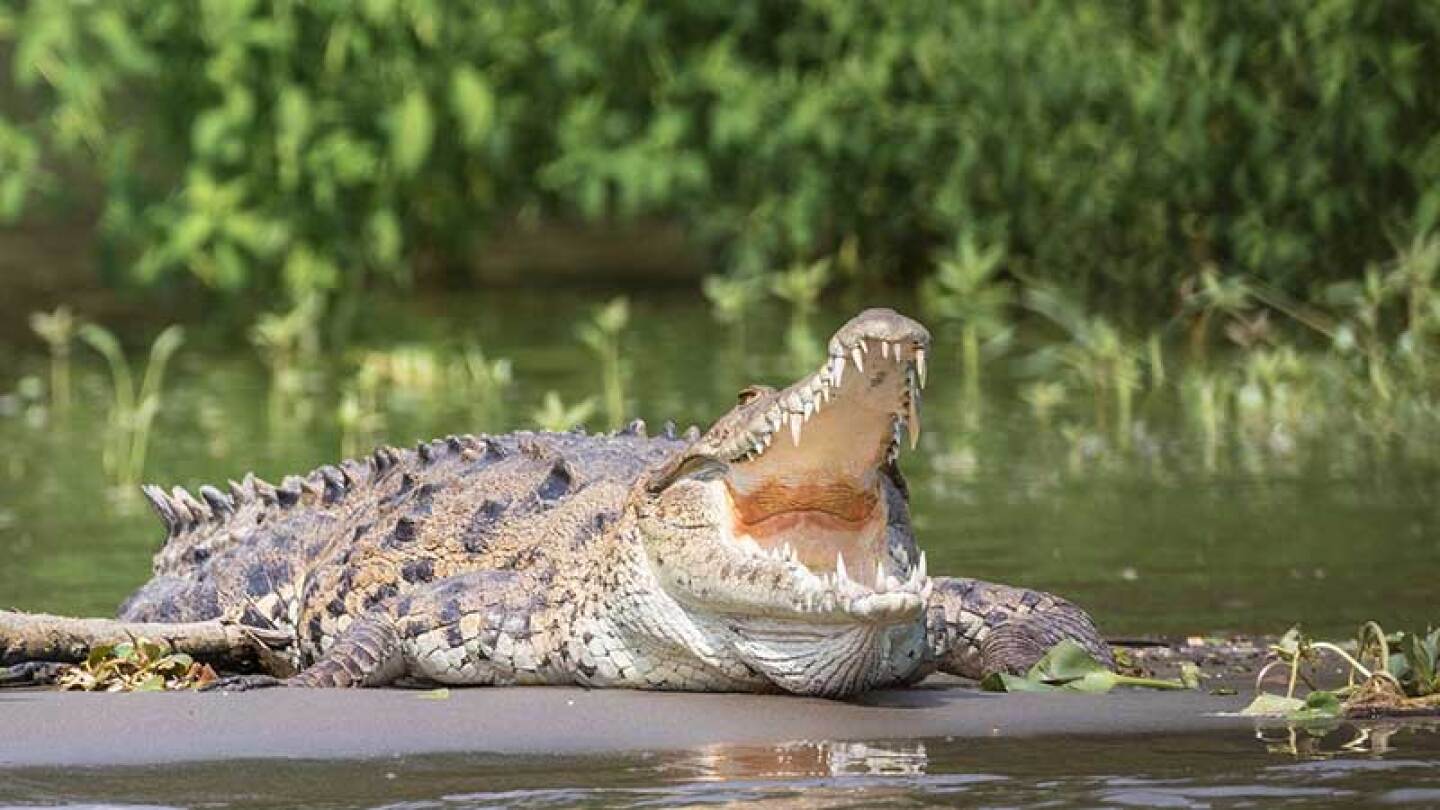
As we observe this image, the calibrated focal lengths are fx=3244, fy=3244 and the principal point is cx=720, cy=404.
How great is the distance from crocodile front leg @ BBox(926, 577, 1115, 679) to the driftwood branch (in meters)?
1.72

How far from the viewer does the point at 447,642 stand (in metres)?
7.62

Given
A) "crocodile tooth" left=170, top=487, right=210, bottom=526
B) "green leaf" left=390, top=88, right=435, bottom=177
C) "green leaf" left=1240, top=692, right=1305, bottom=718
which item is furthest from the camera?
"green leaf" left=390, top=88, right=435, bottom=177

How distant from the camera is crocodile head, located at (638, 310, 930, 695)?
265 inches

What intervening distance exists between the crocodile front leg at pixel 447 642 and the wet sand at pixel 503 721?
0.26m

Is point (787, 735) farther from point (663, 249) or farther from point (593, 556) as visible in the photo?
point (663, 249)

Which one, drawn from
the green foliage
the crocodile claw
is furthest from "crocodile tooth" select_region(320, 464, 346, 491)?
the green foliage

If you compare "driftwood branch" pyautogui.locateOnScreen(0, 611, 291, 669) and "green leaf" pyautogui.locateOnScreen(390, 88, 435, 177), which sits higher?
→ "green leaf" pyautogui.locateOnScreen(390, 88, 435, 177)

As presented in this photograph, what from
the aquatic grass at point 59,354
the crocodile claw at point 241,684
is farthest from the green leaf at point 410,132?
the crocodile claw at point 241,684

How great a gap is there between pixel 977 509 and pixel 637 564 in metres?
4.33

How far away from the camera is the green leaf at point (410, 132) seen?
1991 centimetres

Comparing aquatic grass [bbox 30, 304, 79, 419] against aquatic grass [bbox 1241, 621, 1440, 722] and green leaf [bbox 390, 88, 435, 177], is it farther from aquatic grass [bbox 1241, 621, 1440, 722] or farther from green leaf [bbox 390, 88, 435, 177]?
aquatic grass [bbox 1241, 621, 1440, 722]

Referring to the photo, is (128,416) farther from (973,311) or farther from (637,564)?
(637,564)

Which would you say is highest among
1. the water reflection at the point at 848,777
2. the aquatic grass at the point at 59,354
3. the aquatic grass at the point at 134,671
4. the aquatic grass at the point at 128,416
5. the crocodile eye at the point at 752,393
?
the aquatic grass at the point at 59,354

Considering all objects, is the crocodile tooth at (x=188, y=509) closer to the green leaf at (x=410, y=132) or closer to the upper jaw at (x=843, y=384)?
the upper jaw at (x=843, y=384)
